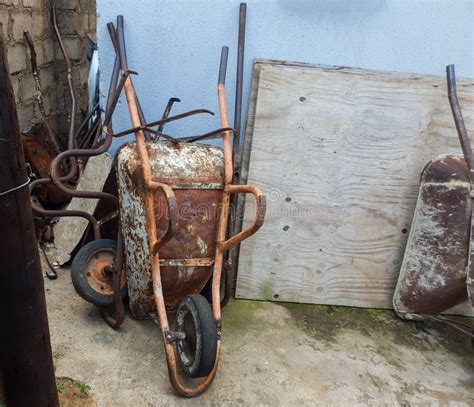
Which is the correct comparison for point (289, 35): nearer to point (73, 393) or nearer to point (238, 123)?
point (238, 123)

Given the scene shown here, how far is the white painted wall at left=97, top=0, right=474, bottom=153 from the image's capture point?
2398 mm

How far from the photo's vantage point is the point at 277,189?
2572 millimetres

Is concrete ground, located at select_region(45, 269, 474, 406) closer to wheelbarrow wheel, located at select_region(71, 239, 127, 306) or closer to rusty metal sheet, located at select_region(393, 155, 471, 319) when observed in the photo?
wheelbarrow wheel, located at select_region(71, 239, 127, 306)

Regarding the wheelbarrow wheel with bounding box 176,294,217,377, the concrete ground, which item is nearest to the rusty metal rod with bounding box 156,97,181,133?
the wheelbarrow wheel with bounding box 176,294,217,377

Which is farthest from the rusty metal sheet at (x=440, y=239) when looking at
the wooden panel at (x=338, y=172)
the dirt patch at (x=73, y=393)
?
the dirt patch at (x=73, y=393)

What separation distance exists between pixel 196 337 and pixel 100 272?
2.44ft

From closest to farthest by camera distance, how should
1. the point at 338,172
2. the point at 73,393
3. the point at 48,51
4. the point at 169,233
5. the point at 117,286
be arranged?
the point at 169,233, the point at 73,393, the point at 117,286, the point at 338,172, the point at 48,51

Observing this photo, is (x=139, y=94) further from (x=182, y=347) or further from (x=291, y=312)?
(x=291, y=312)

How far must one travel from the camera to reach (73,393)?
6.37 feet

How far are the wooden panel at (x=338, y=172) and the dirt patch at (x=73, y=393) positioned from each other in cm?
111

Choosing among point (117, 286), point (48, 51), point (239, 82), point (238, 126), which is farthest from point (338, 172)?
point (48, 51)

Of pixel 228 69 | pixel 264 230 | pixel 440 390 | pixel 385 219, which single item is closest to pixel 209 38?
pixel 228 69

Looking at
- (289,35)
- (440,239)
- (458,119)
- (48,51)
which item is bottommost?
(440,239)

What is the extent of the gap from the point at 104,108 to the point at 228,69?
2.62ft
